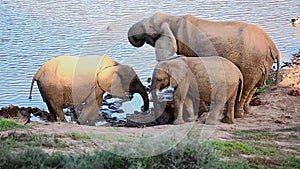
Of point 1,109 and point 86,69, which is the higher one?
point 86,69

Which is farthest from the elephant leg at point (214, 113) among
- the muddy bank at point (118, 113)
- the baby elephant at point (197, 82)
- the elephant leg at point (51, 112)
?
the elephant leg at point (51, 112)

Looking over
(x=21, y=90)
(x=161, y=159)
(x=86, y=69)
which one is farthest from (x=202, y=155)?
(x=21, y=90)

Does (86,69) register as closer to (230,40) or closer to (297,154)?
(230,40)

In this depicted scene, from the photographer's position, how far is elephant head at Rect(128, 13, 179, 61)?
9633 millimetres

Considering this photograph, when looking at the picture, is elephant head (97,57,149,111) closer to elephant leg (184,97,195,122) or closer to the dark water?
elephant leg (184,97,195,122)

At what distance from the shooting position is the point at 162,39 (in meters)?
9.77

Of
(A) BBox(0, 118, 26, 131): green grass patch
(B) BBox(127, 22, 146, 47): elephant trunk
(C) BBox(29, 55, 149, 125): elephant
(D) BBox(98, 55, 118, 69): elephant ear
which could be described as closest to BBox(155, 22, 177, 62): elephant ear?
(B) BBox(127, 22, 146, 47): elephant trunk

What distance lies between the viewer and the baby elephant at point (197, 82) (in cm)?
838

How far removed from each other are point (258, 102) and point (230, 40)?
1.41m

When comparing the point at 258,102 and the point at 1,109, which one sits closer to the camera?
the point at 1,109

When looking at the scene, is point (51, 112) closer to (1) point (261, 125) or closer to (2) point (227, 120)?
(2) point (227, 120)

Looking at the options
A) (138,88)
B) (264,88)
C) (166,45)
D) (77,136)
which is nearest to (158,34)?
(166,45)

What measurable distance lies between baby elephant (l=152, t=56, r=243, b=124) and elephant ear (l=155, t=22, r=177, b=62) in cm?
91

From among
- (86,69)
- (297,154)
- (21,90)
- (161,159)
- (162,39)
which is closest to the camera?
(161,159)
